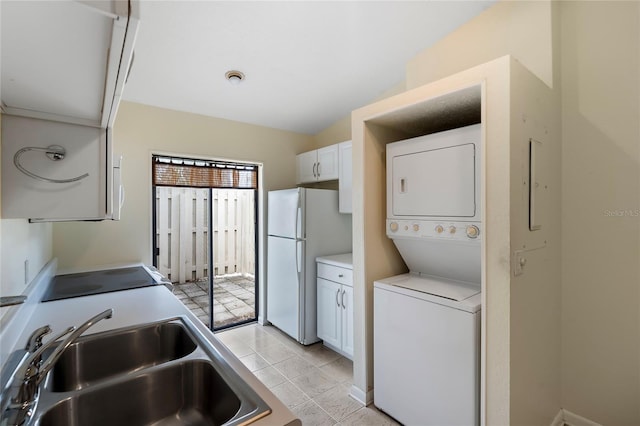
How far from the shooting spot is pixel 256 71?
2.67 metres

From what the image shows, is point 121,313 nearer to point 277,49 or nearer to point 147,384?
point 147,384

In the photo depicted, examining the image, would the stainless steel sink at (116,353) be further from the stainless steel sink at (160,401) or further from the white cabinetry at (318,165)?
the white cabinetry at (318,165)

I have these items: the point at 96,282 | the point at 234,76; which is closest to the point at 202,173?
the point at 234,76

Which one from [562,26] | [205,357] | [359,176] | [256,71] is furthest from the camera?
[256,71]

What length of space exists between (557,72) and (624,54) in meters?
0.32

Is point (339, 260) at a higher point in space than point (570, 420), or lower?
higher

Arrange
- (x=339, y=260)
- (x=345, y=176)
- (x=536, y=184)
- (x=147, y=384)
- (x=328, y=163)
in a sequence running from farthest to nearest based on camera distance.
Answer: (x=328, y=163)
(x=345, y=176)
(x=339, y=260)
(x=536, y=184)
(x=147, y=384)

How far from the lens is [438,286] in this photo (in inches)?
78.6

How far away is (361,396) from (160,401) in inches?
65.0

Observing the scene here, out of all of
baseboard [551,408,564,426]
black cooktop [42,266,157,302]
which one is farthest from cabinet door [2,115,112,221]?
baseboard [551,408,564,426]

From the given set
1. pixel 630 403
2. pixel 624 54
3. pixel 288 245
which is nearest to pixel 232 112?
pixel 288 245

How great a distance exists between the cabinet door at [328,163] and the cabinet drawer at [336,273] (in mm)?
1033

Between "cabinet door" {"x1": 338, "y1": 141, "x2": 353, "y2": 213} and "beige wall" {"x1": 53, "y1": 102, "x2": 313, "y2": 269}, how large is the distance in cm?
114

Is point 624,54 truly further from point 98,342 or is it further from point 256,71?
point 98,342
